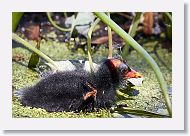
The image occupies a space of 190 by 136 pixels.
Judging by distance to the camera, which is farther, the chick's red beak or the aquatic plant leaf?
the aquatic plant leaf

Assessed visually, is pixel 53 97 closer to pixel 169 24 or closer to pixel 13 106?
pixel 13 106

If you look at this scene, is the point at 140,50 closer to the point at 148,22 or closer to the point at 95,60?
the point at 95,60

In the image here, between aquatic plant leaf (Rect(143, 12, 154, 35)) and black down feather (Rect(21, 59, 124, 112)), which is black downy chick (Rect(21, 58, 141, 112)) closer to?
black down feather (Rect(21, 59, 124, 112))

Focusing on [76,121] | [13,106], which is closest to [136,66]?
[76,121]

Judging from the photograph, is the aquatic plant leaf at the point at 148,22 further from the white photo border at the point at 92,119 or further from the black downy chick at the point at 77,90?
the black downy chick at the point at 77,90

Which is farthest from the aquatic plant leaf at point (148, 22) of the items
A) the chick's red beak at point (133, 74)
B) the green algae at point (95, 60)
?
the chick's red beak at point (133, 74)

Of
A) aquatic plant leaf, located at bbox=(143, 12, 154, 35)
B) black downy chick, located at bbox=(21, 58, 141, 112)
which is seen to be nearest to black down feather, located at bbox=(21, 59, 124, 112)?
black downy chick, located at bbox=(21, 58, 141, 112)

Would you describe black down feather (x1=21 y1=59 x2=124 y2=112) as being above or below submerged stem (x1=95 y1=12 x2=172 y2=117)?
below
